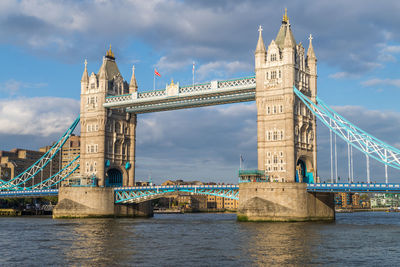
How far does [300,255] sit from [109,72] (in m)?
78.8

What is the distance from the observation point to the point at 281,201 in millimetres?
79375

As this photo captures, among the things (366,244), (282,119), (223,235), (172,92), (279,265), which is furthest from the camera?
(172,92)

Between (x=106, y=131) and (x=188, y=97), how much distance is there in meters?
21.3

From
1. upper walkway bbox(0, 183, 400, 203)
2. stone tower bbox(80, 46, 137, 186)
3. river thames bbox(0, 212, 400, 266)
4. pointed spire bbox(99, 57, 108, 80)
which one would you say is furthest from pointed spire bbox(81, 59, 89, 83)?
river thames bbox(0, 212, 400, 266)

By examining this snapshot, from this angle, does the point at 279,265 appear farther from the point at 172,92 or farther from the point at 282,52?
the point at 172,92

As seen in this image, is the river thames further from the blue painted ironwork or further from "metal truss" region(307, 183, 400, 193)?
the blue painted ironwork

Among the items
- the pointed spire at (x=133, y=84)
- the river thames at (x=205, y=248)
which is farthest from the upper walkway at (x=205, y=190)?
the pointed spire at (x=133, y=84)

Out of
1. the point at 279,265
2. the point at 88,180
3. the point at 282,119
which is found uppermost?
the point at 282,119

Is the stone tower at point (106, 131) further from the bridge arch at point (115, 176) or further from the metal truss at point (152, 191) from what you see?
the metal truss at point (152, 191)

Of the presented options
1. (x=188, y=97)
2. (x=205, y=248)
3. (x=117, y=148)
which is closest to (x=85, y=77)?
(x=117, y=148)

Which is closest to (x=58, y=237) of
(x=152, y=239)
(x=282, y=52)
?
(x=152, y=239)

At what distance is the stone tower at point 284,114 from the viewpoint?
283 ft

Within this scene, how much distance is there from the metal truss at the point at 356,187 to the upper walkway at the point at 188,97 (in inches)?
831

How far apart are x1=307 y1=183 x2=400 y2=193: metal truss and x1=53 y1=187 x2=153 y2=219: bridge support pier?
1616 inches
